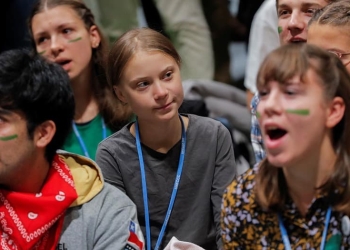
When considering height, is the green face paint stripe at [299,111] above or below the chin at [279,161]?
above

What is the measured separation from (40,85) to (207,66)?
168cm

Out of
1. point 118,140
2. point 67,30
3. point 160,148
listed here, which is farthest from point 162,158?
point 67,30

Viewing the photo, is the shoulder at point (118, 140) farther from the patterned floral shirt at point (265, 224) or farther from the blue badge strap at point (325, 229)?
the blue badge strap at point (325, 229)

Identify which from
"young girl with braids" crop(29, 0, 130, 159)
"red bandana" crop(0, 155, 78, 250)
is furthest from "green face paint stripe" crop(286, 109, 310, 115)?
"young girl with braids" crop(29, 0, 130, 159)

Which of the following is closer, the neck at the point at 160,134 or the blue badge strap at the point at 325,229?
the blue badge strap at the point at 325,229

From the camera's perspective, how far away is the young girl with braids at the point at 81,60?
109 inches

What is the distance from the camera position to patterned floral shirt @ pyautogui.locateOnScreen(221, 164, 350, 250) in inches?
69.9

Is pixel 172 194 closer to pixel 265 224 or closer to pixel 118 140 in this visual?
pixel 118 140

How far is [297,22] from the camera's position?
8.17 feet

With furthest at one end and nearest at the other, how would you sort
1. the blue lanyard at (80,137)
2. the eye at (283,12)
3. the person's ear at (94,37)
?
1. the person's ear at (94,37)
2. the blue lanyard at (80,137)
3. the eye at (283,12)

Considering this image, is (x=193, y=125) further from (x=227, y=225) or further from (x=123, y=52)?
(x=227, y=225)

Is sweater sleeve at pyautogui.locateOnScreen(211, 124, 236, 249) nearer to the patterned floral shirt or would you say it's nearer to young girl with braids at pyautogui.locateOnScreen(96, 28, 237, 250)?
young girl with braids at pyautogui.locateOnScreen(96, 28, 237, 250)

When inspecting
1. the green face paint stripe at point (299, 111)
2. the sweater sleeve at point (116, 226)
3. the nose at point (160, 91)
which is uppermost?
the green face paint stripe at point (299, 111)


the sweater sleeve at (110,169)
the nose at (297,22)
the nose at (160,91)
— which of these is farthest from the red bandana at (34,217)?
the nose at (297,22)
